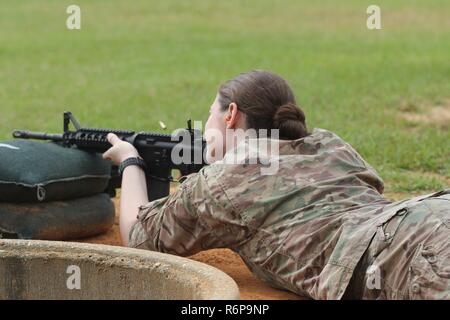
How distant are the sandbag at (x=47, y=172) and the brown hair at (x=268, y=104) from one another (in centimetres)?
136

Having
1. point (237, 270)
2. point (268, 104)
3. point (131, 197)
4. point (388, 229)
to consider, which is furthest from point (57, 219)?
point (388, 229)

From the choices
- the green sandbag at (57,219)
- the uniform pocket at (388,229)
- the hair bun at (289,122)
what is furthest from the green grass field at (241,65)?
the uniform pocket at (388,229)

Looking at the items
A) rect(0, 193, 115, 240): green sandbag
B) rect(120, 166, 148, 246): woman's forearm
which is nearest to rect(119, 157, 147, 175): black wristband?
rect(120, 166, 148, 246): woman's forearm

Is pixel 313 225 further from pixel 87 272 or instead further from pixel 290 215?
pixel 87 272

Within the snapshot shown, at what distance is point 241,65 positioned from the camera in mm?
15164

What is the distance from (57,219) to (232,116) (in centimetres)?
149

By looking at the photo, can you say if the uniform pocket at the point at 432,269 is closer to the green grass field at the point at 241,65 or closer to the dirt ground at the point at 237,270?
the dirt ground at the point at 237,270

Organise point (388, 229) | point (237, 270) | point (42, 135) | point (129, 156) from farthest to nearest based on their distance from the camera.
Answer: point (42, 135), point (129, 156), point (237, 270), point (388, 229)

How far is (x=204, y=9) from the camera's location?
24.5m

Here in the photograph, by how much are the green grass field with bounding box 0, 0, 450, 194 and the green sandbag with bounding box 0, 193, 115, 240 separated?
250 cm

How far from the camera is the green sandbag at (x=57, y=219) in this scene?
552 cm
